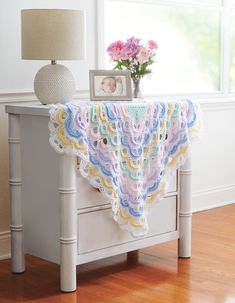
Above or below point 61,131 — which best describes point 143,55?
above

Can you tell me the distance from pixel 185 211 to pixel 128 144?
2.05 feet

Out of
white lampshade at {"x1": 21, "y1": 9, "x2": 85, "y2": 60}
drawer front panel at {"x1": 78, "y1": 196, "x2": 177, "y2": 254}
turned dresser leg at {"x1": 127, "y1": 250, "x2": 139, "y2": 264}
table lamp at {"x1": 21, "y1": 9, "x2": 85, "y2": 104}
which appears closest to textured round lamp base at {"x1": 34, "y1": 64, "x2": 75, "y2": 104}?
table lamp at {"x1": 21, "y1": 9, "x2": 85, "y2": 104}

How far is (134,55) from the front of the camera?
3596 mm

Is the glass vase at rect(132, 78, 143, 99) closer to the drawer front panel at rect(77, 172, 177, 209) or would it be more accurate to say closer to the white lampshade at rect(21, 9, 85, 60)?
the white lampshade at rect(21, 9, 85, 60)

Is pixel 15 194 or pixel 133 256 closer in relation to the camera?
pixel 15 194

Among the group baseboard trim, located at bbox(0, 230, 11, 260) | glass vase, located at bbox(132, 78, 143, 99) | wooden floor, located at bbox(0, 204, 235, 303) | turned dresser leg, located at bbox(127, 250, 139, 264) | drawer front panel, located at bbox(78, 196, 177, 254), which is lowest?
wooden floor, located at bbox(0, 204, 235, 303)

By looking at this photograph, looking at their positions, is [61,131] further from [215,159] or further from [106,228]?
[215,159]

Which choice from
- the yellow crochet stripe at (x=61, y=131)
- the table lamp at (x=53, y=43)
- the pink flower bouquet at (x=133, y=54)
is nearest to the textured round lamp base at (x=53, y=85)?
the table lamp at (x=53, y=43)

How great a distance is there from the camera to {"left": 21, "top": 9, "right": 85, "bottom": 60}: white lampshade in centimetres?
316

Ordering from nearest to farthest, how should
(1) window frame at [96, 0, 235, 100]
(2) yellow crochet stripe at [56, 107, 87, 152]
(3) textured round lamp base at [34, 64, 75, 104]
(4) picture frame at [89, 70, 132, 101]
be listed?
1. (2) yellow crochet stripe at [56, 107, 87, 152]
2. (3) textured round lamp base at [34, 64, 75, 104]
3. (4) picture frame at [89, 70, 132, 101]
4. (1) window frame at [96, 0, 235, 100]

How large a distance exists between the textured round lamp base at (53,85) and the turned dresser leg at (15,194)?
0.18m

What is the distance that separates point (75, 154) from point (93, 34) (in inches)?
47.8

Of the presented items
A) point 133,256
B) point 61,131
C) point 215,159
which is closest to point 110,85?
point 61,131

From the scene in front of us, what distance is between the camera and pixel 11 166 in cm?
337
